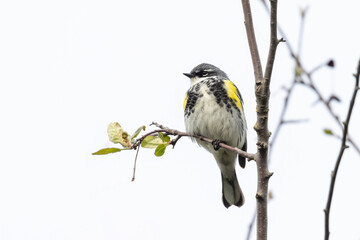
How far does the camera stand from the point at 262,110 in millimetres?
2703

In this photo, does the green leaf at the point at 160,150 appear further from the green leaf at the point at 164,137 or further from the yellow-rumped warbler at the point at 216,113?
the yellow-rumped warbler at the point at 216,113

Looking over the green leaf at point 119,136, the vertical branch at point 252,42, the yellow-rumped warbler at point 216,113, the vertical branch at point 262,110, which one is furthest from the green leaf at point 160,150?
the yellow-rumped warbler at point 216,113

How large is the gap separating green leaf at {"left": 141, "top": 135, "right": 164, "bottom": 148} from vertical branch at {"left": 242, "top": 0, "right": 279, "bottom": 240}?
0.91 m

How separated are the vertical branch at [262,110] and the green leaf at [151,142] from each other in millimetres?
912

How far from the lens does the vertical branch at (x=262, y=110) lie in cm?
242

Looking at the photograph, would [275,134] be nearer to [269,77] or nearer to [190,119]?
[269,77]

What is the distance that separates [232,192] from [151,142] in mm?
3207

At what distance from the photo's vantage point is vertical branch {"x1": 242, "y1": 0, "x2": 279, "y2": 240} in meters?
2.42

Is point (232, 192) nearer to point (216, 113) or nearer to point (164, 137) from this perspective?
point (216, 113)

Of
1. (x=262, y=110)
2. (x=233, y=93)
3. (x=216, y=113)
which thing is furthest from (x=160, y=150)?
(x=233, y=93)

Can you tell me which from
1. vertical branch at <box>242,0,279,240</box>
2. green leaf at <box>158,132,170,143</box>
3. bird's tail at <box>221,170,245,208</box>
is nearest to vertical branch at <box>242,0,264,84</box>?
vertical branch at <box>242,0,279,240</box>

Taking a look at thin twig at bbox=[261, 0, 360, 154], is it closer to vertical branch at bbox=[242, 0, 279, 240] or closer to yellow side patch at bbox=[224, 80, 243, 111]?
vertical branch at bbox=[242, 0, 279, 240]

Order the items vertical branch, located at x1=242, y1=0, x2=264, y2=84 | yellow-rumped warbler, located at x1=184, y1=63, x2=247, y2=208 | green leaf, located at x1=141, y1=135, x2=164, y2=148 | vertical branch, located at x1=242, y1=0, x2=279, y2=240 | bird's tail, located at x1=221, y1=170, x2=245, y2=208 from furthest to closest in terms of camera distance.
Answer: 1. bird's tail, located at x1=221, y1=170, x2=245, y2=208
2. yellow-rumped warbler, located at x1=184, y1=63, x2=247, y2=208
3. green leaf, located at x1=141, y1=135, x2=164, y2=148
4. vertical branch, located at x1=242, y1=0, x2=264, y2=84
5. vertical branch, located at x1=242, y1=0, x2=279, y2=240

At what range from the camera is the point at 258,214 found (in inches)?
98.7
